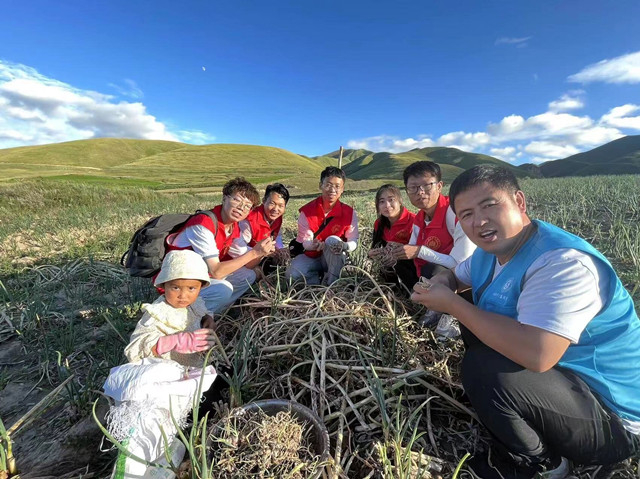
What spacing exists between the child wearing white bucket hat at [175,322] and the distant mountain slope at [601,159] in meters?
83.7

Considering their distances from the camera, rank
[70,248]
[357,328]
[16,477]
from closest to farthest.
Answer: [16,477], [357,328], [70,248]

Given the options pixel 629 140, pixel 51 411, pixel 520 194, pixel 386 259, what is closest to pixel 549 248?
pixel 520 194

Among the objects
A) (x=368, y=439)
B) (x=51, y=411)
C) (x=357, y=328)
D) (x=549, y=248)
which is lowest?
(x=51, y=411)

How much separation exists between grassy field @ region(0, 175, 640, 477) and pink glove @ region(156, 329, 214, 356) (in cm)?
45

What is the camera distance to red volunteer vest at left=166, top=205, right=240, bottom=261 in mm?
2730

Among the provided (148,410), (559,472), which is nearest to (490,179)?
(559,472)

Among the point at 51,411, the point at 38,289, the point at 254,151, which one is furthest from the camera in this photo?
the point at 254,151

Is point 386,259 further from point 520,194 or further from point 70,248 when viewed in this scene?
point 70,248

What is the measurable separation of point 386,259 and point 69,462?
96.7 inches

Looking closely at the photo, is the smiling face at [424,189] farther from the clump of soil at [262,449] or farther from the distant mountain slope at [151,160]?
the distant mountain slope at [151,160]

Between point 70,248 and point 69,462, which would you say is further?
point 70,248

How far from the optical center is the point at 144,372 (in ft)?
4.92

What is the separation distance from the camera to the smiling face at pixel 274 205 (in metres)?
3.38

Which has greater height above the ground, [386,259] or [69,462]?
[386,259]
